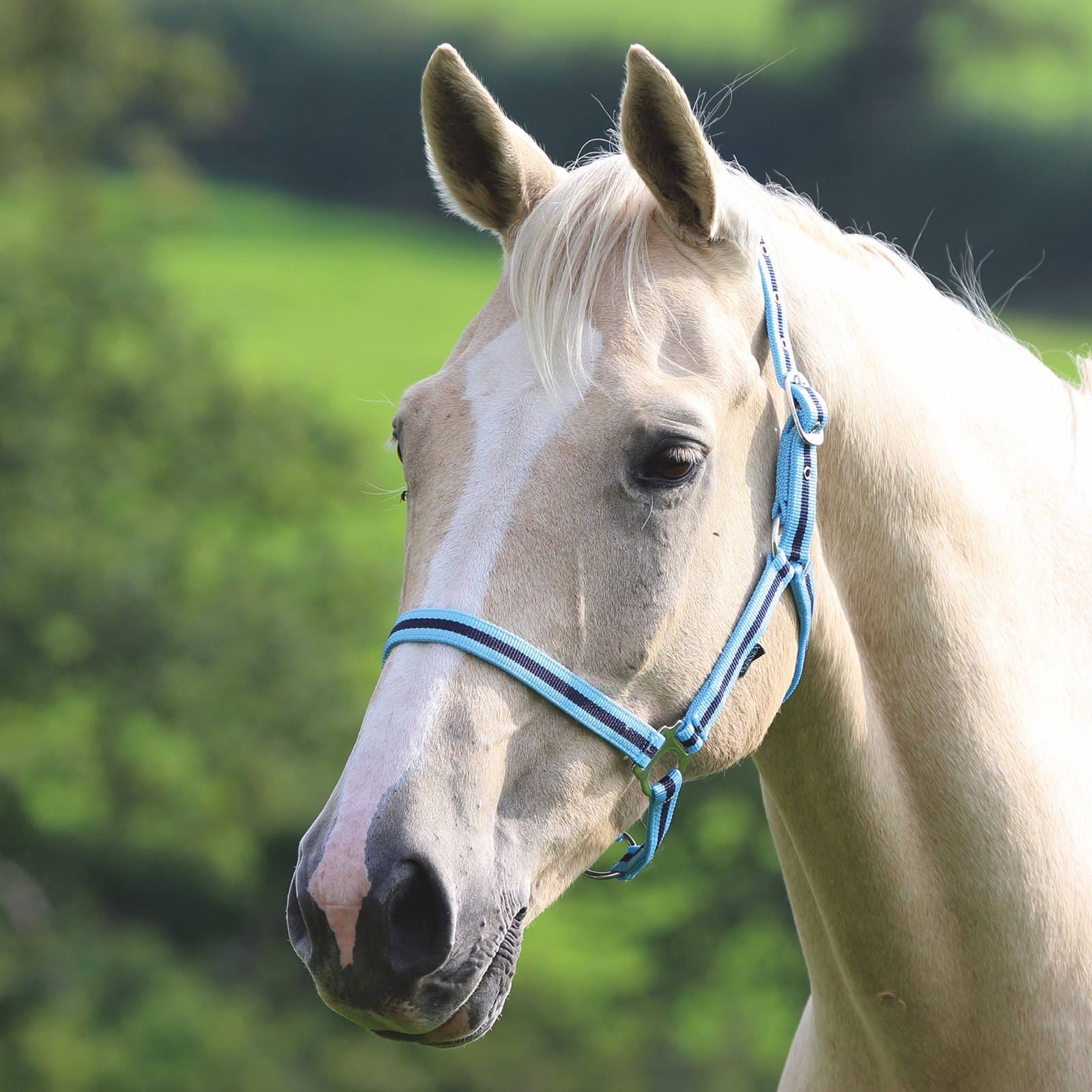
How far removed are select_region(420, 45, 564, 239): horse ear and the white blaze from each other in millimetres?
382

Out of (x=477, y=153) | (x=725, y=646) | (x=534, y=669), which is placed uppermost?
→ (x=477, y=153)

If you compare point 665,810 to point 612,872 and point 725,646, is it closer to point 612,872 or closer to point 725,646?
point 612,872

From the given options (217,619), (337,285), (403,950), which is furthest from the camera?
(337,285)

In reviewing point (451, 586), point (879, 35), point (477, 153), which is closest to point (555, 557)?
point (451, 586)

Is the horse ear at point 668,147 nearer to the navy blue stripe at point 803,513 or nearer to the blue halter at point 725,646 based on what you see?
the blue halter at point 725,646

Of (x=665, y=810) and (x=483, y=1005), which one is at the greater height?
(x=665, y=810)

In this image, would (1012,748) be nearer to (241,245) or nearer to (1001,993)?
(1001,993)

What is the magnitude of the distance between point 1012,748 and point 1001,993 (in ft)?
1.39

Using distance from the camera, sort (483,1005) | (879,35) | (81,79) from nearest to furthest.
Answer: (483,1005), (81,79), (879,35)

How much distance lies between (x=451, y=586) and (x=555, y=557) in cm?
17

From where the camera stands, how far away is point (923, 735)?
218 cm

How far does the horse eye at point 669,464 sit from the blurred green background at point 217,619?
1409 centimetres

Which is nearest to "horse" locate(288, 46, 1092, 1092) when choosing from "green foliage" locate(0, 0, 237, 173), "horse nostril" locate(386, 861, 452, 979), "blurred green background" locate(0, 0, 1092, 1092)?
"horse nostril" locate(386, 861, 452, 979)

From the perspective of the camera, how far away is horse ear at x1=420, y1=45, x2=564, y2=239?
2275 mm
